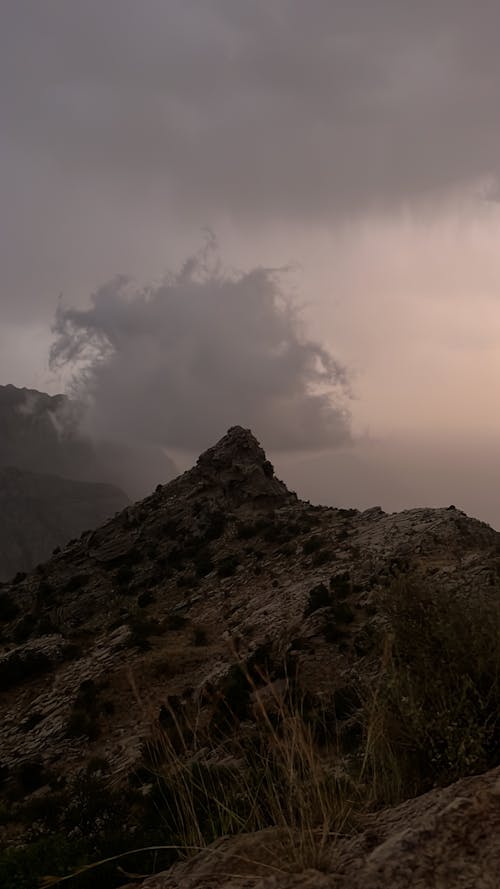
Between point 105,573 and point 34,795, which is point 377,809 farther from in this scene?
point 105,573

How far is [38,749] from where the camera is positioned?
17.9m

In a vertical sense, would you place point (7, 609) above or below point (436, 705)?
above

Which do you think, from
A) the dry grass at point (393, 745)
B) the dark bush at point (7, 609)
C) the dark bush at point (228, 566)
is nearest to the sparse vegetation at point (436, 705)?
the dry grass at point (393, 745)

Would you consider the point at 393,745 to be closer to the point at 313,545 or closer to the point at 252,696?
the point at 252,696

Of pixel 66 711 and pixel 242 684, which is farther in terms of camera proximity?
pixel 66 711

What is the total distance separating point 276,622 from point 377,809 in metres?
18.2

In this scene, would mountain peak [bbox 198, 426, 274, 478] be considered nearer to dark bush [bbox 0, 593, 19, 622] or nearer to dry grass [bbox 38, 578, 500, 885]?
dark bush [bbox 0, 593, 19, 622]

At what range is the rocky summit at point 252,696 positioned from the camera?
404cm

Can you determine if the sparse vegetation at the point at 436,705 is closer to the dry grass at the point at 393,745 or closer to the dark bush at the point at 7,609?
the dry grass at the point at 393,745

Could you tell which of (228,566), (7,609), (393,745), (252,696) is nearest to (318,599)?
(252,696)

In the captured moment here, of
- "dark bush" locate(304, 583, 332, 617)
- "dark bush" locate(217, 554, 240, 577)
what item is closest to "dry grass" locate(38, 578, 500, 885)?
"dark bush" locate(304, 583, 332, 617)

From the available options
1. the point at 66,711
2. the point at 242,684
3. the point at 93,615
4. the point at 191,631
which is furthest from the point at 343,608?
the point at 93,615

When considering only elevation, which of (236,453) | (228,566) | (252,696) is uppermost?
(236,453)

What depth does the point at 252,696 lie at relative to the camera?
55.6ft
